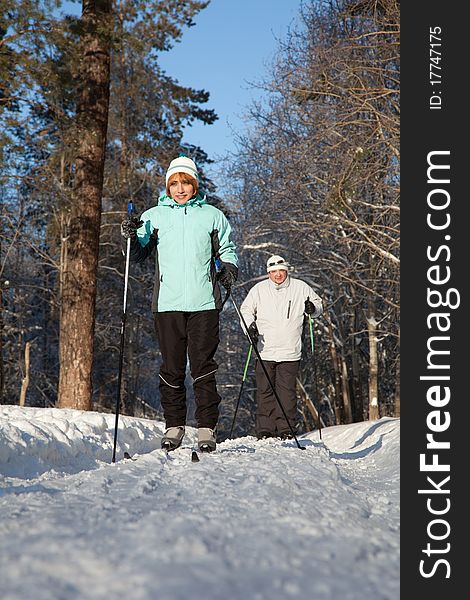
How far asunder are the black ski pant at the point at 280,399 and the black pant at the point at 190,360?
218 centimetres

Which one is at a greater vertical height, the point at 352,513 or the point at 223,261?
the point at 223,261

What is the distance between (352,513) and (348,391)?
16340 mm

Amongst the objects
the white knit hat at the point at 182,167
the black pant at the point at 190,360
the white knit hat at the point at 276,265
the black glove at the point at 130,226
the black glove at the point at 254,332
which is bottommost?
the black pant at the point at 190,360

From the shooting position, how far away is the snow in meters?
1.48

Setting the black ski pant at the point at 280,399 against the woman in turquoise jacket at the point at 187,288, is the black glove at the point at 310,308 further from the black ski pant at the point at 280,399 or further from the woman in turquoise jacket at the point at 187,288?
the woman in turquoise jacket at the point at 187,288

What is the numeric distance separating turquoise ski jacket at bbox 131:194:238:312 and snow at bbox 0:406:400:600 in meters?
1.42

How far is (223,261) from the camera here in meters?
4.61

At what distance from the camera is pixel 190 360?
14.9ft

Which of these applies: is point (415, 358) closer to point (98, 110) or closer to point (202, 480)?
point (202, 480)

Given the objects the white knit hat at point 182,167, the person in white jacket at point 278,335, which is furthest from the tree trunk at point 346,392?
the white knit hat at point 182,167

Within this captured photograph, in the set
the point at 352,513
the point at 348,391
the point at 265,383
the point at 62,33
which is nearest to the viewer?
the point at 352,513

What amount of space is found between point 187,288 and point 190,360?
56cm

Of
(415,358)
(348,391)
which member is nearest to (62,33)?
(415,358)

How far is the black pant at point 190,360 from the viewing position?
4.50 metres
